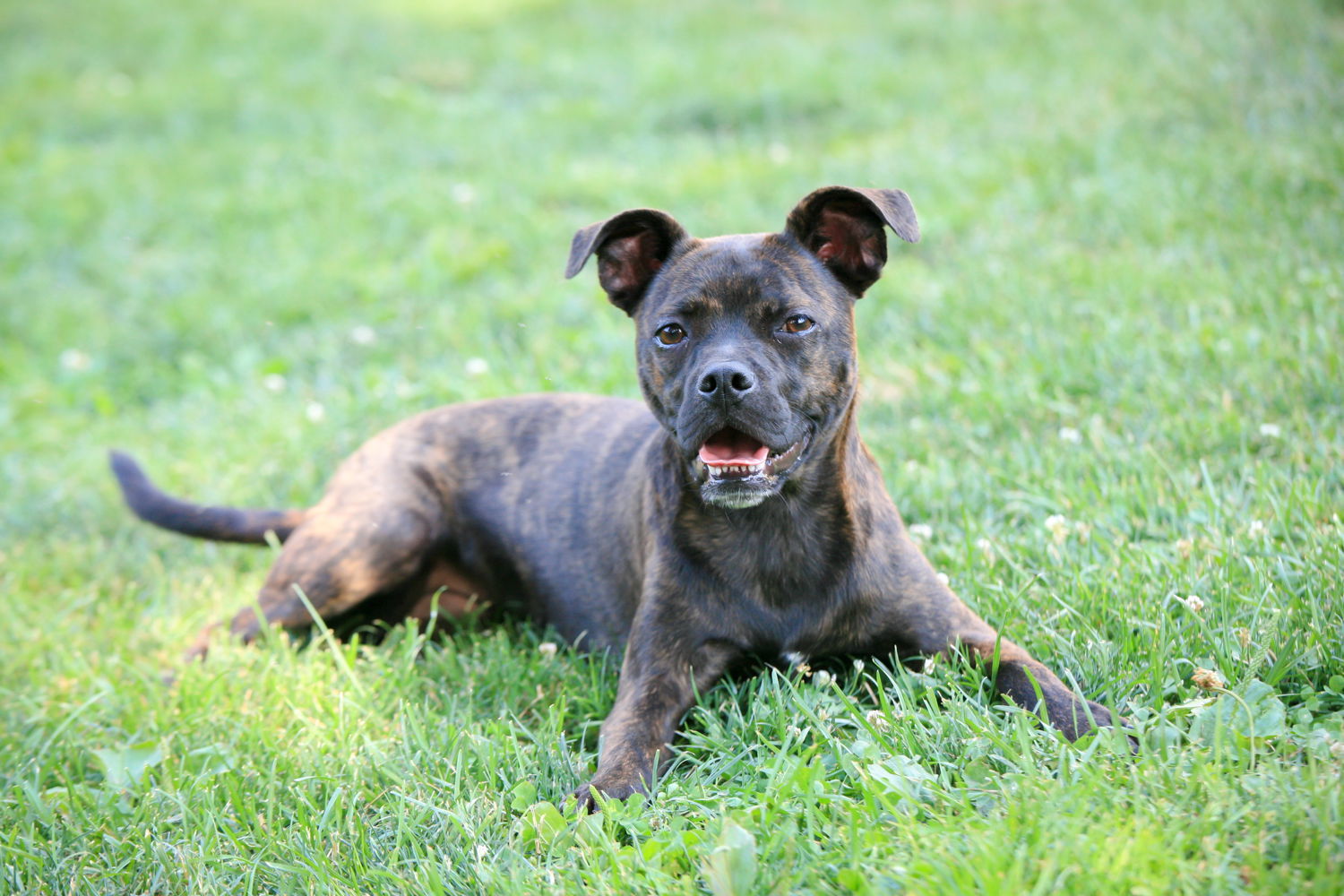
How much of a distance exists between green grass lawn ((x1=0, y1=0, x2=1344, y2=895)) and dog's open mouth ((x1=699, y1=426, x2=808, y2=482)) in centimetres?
63

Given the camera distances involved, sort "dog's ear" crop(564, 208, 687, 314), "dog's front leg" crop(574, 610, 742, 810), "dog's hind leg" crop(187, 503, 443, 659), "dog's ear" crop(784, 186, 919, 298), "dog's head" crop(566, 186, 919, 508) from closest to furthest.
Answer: "dog's front leg" crop(574, 610, 742, 810) < "dog's head" crop(566, 186, 919, 508) < "dog's ear" crop(784, 186, 919, 298) < "dog's ear" crop(564, 208, 687, 314) < "dog's hind leg" crop(187, 503, 443, 659)

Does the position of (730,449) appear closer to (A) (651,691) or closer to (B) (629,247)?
(A) (651,691)

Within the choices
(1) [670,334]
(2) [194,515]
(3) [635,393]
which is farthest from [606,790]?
(3) [635,393]

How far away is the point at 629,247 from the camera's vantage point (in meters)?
3.80

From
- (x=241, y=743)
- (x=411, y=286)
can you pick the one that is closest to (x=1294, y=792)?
(x=241, y=743)

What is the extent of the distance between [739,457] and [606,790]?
0.99m

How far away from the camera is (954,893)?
2.24 m

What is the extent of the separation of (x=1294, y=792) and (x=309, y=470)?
4.39 metres

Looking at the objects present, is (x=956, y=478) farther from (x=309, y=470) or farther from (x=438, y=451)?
(x=309, y=470)

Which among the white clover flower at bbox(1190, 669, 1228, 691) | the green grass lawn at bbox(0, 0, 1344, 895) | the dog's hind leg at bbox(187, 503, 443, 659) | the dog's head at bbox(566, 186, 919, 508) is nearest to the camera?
the green grass lawn at bbox(0, 0, 1344, 895)

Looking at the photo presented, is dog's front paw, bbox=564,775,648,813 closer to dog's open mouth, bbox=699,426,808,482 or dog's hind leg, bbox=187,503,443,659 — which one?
dog's open mouth, bbox=699,426,808,482

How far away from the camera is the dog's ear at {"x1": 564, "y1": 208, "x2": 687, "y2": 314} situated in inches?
141

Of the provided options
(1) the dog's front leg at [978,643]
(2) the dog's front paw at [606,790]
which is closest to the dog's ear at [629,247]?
(1) the dog's front leg at [978,643]

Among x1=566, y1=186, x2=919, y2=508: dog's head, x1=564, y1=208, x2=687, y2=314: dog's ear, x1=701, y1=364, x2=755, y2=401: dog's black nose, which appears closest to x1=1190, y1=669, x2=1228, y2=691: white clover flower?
x1=566, y1=186, x2=919, y2=508: dog's head
